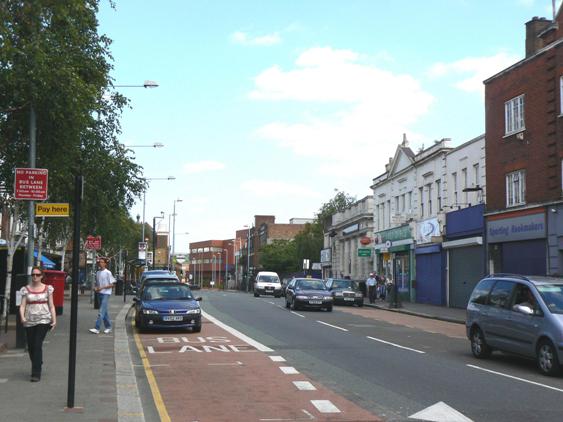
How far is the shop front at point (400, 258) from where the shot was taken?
1746 inches

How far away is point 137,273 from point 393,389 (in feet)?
192

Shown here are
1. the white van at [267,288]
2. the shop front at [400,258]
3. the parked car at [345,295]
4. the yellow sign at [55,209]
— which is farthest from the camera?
the white van at [267,288]

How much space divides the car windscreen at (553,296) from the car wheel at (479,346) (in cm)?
194

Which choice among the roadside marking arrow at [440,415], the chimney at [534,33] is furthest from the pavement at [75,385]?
the chimney at [534,33]

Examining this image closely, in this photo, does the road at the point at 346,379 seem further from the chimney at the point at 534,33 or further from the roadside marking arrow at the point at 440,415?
the chimney at the point at 534,33

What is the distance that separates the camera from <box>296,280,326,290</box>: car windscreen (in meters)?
31.9

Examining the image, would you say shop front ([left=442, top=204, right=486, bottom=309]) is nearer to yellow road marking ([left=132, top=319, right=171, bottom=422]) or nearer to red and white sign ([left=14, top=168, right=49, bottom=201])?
yellow road marking ([left=132, top=319, right=171, bottom=422])

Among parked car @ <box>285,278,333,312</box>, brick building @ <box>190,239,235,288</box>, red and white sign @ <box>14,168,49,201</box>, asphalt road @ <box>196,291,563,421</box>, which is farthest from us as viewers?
brick building @ <box>190,239,235,288</box>

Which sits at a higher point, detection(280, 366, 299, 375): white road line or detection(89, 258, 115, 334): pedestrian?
detection(89, 258, 115, 334): pedestrian

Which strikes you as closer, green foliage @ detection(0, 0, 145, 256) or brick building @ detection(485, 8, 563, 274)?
green foliage @ detection(0, 0, 145, 256)

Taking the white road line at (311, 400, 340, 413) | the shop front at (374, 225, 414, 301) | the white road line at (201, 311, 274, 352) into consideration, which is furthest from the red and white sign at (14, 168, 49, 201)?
the shop front at (374, 225, 414, 301)

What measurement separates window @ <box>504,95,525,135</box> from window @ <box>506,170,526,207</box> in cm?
184

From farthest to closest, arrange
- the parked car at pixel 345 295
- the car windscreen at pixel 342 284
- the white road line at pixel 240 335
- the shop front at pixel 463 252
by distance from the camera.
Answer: the car windscreen at pixel 342 284, the parked car at pixel 345 295, the shop front at pixel 463 252, the white road line at pixel 240 335

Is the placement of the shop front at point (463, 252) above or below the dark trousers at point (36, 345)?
above
